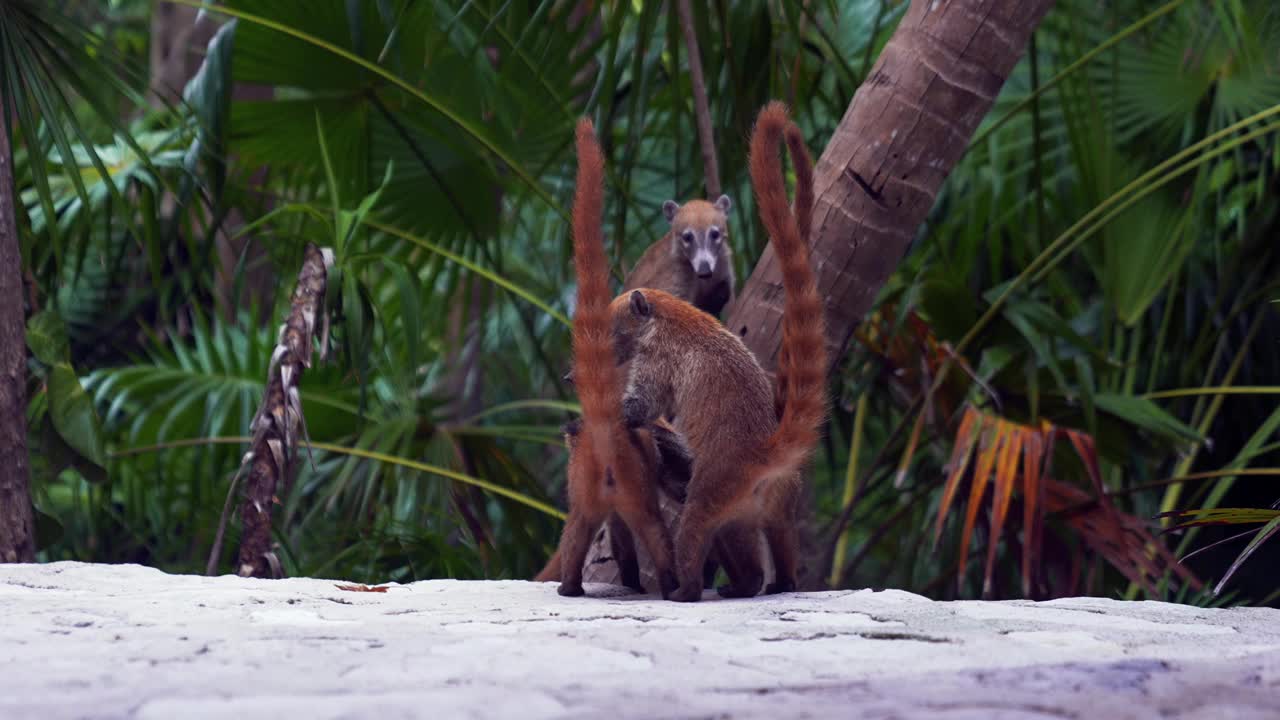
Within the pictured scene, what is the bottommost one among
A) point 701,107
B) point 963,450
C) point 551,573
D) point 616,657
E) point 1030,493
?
point 551,573

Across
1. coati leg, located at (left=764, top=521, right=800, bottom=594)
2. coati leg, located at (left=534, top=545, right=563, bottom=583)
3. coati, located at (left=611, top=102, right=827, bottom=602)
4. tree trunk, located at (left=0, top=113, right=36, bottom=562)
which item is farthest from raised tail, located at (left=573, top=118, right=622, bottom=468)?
tree trunk, located at (left=0, top=113, right=36, bottom=562)

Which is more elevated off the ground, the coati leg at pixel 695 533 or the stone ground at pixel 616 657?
the coati leg at pixel 695 533

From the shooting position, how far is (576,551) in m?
2.64

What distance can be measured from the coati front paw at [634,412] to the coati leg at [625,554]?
12.4 inches

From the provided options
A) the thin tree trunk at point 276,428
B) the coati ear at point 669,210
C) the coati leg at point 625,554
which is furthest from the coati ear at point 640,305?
the coati ear at point 669,210

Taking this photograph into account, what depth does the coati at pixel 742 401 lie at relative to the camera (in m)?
2.46

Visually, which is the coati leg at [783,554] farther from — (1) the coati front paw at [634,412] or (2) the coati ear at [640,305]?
(2) the coati ear at [640,305]

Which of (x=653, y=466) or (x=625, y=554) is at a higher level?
(x=653, y=466)

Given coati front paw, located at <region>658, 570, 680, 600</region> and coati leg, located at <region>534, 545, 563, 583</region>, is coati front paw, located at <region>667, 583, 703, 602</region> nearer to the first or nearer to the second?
coati front paw, located at <region>658, 570, 680, 600</region>

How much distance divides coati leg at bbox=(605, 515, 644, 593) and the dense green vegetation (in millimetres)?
1001

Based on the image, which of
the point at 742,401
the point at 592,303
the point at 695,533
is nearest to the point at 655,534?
the point at 695,533

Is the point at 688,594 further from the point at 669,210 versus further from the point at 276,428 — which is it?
the point at 669,210

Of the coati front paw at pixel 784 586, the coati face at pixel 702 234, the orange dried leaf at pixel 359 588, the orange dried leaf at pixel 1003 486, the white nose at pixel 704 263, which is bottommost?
the orange dried leaf at pixel 359 588

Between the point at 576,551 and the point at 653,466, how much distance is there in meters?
0.27
